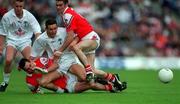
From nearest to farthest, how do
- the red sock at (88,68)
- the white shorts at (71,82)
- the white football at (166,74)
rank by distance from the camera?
the red sock at (88,68), the white shorts at (71,82), the white football at (166,74)

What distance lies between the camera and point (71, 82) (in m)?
13.7

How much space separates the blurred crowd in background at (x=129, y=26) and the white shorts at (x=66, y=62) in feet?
42.9

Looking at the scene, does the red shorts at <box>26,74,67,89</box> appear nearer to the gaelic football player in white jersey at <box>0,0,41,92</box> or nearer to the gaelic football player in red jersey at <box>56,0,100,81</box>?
the gaelic football player in red jersey at <box>56,0,100,81</box>

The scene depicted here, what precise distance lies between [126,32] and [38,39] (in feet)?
47.5

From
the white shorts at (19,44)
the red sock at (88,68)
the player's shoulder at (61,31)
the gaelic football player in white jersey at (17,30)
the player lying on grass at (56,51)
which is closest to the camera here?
the red sock at (88,68)

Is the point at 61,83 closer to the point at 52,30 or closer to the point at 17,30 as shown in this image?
the point at 52,30

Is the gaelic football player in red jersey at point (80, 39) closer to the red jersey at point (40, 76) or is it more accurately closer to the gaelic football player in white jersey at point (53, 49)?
the gaelic football player in white jersey at point (53, 49)

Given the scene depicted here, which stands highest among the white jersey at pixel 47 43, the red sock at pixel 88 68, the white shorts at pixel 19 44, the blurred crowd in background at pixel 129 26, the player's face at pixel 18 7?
the blurred crowd in background at pixel 129 26

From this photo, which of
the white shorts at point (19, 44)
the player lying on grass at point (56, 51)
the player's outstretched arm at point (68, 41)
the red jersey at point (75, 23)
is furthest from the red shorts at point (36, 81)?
the white shorts at point (19, 44)

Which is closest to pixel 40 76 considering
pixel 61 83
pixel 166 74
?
pixel 61 83

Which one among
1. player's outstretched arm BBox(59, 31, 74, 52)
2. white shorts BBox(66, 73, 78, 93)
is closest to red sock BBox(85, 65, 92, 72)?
white shorts BBox(66, 73, 78, 93)

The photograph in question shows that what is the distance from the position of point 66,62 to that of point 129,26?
1464cm

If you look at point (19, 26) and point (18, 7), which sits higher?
point (18, 7)

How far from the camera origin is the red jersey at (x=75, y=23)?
45.3 ft
